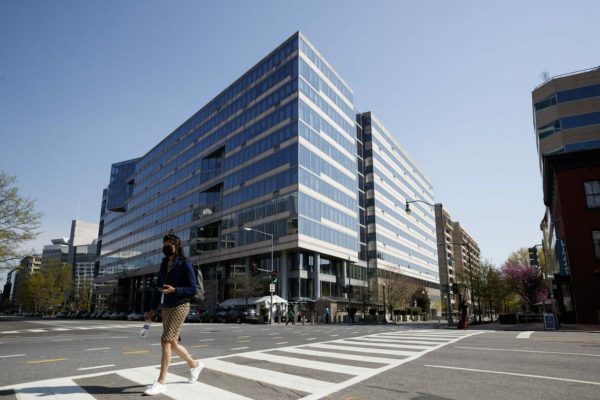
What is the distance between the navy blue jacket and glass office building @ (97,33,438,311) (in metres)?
33.8

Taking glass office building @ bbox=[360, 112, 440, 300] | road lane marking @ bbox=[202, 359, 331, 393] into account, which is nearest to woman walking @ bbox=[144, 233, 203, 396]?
road lane marking @ bbox=[202, 359, 331, 393]

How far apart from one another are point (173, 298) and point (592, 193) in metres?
30.1

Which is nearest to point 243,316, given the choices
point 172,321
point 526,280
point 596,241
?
point 596,241

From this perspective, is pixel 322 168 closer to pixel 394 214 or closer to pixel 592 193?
pixel 592 193

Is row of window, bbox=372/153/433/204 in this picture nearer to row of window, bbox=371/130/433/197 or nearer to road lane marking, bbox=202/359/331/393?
row of window, bbox=371/130/433/197

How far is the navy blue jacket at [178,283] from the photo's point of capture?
5.09 metres

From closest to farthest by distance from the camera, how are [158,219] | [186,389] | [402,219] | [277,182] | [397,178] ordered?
[186,389] < [277,182] < [158,219] < [402,219] < [397,178]

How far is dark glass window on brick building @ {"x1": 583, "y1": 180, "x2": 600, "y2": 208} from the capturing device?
26.1m

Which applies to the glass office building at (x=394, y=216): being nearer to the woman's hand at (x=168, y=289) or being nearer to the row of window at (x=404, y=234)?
the row of window at (x=404, y=234)

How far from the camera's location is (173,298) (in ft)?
16.7

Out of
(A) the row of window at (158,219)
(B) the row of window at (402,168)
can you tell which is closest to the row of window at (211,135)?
(A) the row of window at (158,219)

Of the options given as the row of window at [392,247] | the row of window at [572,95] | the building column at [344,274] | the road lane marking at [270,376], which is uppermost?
the row of window at [572,95]

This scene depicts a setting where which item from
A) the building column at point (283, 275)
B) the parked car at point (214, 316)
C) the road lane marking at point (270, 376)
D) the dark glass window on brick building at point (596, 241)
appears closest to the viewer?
the road lane marking at point (270, 376)

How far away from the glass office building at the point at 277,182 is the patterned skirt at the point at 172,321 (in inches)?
1336
